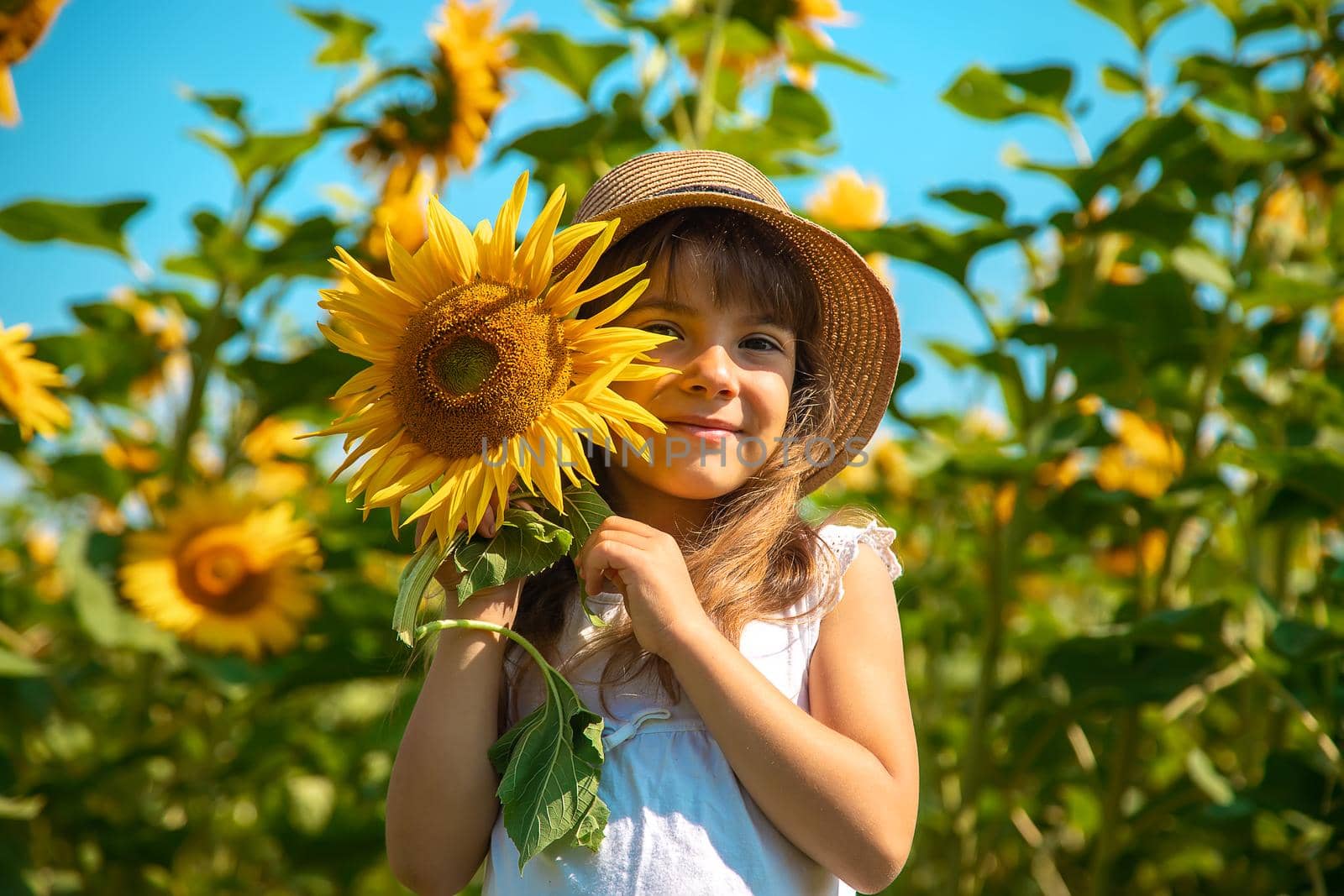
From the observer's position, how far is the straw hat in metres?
1.21

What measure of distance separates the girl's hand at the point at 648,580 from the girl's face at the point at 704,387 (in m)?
0.11

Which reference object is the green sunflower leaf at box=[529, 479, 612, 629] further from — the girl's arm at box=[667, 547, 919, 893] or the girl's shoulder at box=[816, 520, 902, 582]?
the girl's shoulder at box=[816, 520, 902, 582]

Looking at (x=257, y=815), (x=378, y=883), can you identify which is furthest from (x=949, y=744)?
(x=257, y=815)

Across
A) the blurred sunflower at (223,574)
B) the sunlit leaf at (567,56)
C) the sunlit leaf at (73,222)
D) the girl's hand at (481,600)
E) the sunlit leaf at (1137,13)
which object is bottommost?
the blurred sunflower at (223,574)

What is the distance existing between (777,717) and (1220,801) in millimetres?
1238

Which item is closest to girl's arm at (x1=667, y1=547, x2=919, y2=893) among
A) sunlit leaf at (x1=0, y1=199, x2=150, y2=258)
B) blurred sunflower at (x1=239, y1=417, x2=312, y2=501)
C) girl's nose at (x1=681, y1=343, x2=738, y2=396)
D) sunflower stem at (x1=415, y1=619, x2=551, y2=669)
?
sunflower stem at (x1=415, y1=619, x2=551, y2=669)

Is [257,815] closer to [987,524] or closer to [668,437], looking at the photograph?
[987,524]

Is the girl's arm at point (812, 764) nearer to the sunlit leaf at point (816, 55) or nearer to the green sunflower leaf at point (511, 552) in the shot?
the green sunflower leaf at point (511, 552)

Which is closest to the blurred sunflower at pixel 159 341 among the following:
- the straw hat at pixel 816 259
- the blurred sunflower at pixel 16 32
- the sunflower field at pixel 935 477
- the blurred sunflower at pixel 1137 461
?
the sunflower field at pixel 935 477

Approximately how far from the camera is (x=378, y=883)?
2854 millimetres

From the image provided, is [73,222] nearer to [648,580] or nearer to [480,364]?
[480,364]

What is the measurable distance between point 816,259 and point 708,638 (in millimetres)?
491

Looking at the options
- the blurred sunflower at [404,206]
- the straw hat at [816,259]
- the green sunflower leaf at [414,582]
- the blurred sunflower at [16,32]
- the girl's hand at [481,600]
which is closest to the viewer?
the green sunflower leaf at [414,582]

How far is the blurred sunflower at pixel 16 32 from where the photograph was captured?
147cm
